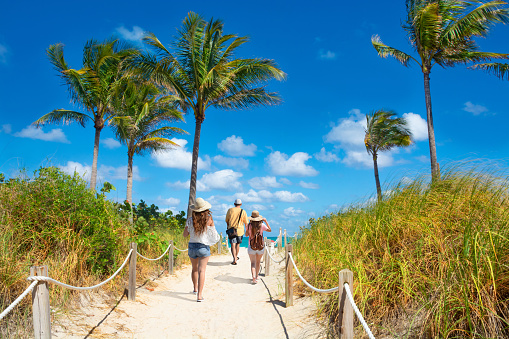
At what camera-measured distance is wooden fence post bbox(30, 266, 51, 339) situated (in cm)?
329

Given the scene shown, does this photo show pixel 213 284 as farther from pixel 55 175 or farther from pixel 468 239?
pixel 468 239

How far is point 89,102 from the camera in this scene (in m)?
19.8

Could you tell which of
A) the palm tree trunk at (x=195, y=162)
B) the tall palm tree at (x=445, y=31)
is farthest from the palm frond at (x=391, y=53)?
the palm tree trunk at (x=195, y=162)

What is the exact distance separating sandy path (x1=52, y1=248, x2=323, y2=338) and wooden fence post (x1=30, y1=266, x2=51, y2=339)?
86 cm

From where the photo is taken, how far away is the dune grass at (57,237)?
446 cm

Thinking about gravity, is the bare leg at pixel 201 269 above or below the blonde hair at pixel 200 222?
below

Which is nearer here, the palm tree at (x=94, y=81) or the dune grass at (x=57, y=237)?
the dune grass at (x=57, y=237)

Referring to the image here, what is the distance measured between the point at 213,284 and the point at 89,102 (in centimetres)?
1580

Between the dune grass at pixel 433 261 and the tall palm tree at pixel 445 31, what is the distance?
38.3ft

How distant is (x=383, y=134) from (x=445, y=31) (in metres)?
10.5

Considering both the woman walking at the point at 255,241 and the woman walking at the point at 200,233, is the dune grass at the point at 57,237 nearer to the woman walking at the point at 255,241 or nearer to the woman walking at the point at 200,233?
the woman walking at the point at 200,233

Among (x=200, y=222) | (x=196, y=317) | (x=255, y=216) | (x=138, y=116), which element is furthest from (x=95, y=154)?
(x=196, y=317)

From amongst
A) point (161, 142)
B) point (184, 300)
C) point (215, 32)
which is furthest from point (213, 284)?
point (161, 142)

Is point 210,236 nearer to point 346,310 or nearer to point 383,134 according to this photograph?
point 346,310
